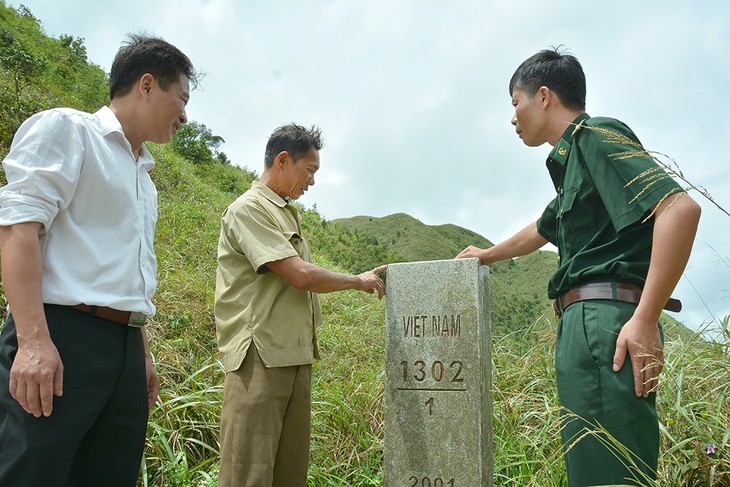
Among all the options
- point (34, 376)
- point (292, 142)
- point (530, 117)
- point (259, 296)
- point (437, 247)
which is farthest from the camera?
point (437, 247)

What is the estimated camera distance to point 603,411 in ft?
5.43

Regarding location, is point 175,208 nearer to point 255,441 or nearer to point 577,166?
point 255,441

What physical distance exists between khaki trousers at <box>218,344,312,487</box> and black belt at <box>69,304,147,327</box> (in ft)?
2.09

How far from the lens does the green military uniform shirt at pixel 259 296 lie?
2383 millimetres

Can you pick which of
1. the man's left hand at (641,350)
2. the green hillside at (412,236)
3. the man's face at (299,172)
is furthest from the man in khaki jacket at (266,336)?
the green hillside at (412,236)

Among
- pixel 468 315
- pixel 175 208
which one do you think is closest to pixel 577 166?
pixel 468 315

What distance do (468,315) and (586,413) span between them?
0.90 metres

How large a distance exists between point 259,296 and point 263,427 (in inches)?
19.7

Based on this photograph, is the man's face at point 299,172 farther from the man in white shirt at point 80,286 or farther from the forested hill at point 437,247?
the forested hill at point 437,247

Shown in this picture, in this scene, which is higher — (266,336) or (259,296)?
(259,296)

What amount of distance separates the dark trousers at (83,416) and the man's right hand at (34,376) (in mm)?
51

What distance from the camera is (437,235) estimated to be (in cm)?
3114

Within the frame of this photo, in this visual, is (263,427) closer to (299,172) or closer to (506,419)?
(299,172)

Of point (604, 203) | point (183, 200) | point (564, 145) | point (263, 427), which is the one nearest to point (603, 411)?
point (604, 203)
